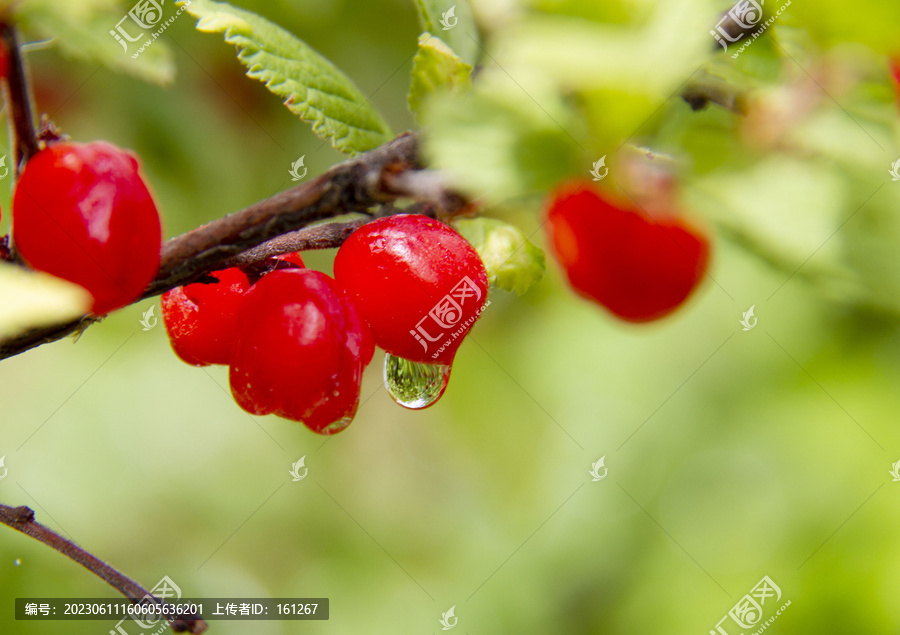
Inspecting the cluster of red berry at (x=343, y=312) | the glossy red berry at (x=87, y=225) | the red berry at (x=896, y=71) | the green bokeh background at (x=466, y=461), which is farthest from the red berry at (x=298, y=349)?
the green bokeh background at (x=466, y=461)

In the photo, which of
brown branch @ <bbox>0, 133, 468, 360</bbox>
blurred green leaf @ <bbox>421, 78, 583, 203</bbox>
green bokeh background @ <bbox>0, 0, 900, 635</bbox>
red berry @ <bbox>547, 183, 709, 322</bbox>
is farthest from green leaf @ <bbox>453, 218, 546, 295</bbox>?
green bokeh background @ <bbox>0, 0, 900, 635</bbox>

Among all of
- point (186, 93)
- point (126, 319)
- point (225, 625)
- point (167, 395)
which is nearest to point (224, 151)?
point (186, 93)

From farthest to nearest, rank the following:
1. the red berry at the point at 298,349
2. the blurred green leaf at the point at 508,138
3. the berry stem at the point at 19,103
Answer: the red berry at the point at 298,349
the berry stem at the point at 19,103
the blurred green leaf at the point at 508,138

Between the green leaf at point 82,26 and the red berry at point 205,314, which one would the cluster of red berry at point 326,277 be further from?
the green leaf at point 82,26

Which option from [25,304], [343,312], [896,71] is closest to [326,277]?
[343,312]

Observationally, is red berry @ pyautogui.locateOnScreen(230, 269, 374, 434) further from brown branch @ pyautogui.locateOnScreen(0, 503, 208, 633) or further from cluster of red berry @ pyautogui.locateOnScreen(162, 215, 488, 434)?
brown branch @ pyautogui.locateOnScreen(0, 503, 208, 633)

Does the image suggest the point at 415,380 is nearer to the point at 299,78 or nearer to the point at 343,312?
the point at 343,312
